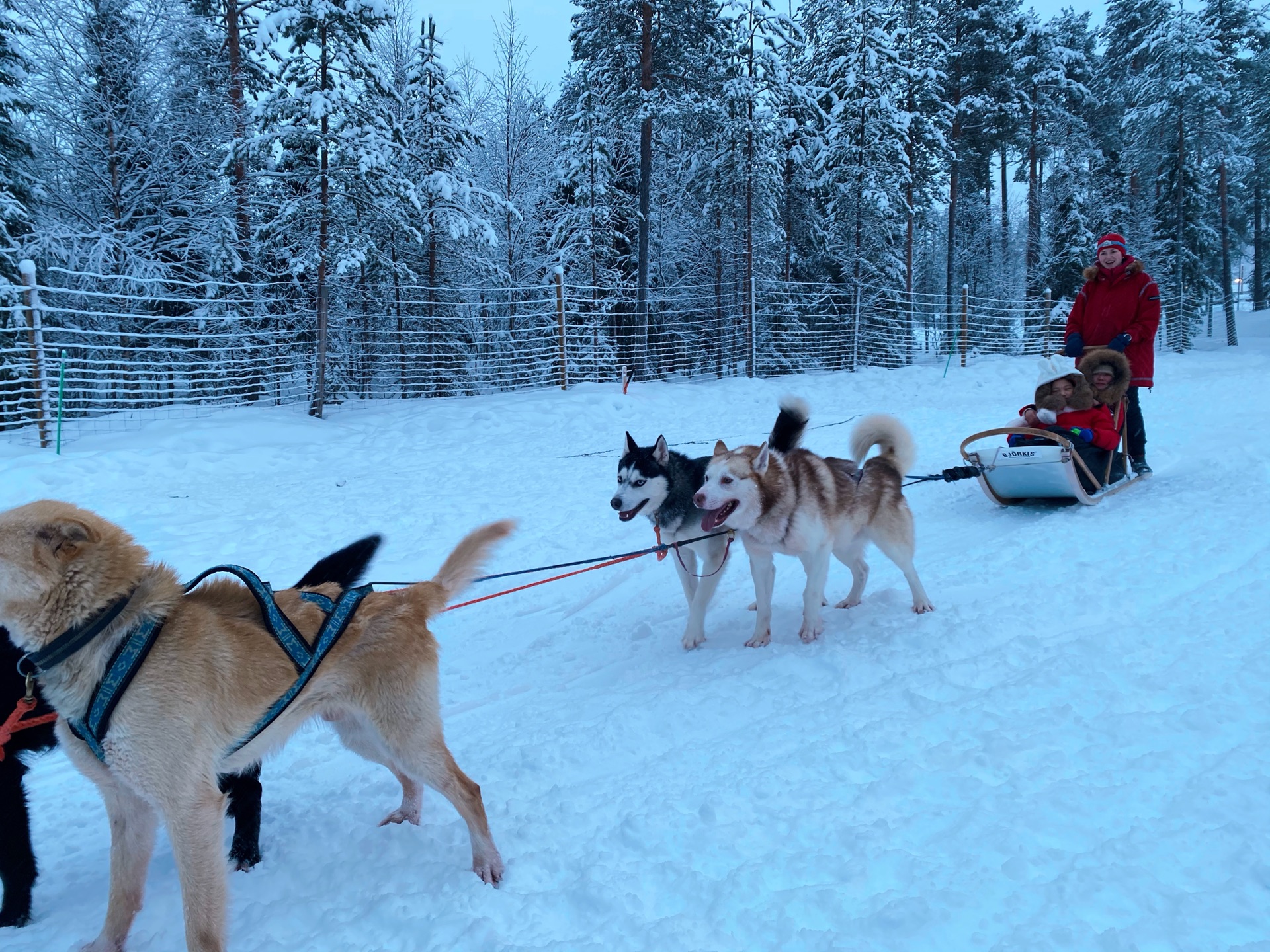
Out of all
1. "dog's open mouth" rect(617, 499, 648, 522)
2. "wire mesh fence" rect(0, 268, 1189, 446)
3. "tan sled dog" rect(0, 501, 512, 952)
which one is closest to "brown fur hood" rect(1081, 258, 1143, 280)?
"dog's open mouth" rect(617, 499, 648, 522)

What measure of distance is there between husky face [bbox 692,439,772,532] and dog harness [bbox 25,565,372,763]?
7.55ft

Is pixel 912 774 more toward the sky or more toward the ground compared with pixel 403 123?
more toward the ground

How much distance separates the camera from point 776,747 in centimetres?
297

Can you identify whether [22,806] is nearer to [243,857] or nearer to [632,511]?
[243,857]

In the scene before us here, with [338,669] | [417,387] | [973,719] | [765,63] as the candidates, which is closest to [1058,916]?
[973,719]

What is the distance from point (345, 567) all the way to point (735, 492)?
2.23 metres

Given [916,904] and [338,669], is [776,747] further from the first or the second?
[338,669]

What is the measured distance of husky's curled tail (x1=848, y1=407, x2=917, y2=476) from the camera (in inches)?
200

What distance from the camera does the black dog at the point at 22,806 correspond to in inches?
90.4

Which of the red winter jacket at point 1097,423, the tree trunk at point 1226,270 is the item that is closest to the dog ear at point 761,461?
the red winter jacket at point 1097,423

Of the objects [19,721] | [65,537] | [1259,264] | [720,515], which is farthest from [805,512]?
[1259,264]

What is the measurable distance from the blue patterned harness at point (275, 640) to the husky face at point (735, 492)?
221 centimetres

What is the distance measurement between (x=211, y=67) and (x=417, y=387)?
720 cm

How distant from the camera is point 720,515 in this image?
14.3 feet
